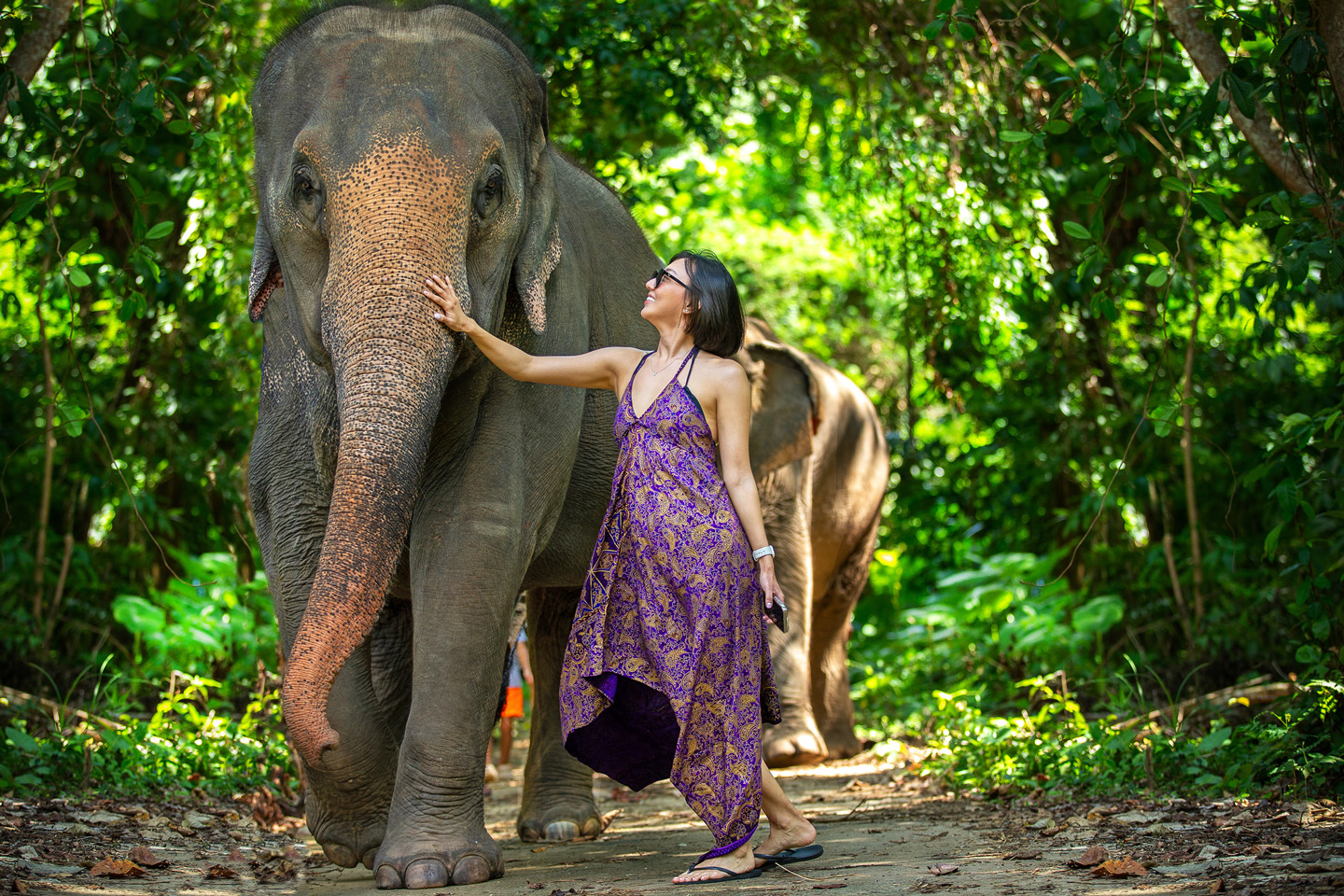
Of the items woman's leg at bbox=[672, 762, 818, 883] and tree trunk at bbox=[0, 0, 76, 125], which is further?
tree trunk at bbox=[0, 0, 76, 125]

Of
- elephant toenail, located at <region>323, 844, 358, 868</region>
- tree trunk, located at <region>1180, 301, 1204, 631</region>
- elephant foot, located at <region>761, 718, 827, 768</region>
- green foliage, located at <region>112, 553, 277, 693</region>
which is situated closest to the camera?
elephant toenail, located at <region>323, 844, 358, 868</region>

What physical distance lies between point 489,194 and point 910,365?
499cm

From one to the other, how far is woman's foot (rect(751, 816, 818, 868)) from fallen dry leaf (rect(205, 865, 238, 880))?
1495mm

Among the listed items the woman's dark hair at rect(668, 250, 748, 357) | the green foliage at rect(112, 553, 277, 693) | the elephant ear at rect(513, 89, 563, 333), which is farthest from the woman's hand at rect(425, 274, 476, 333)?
the green foliage at rect(112, 553, 277, 693)

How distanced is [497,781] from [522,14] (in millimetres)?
4100

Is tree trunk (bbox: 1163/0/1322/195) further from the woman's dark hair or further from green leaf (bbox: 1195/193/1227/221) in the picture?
the woman's dark hair

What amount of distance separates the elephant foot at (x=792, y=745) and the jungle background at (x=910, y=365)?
50cm

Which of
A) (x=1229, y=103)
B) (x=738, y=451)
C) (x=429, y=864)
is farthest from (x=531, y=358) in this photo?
(x=1229, y=103)

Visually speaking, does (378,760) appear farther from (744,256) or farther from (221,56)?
(744,256)

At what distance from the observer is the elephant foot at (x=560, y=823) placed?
5078 mm

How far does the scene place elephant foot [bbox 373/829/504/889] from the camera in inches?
144

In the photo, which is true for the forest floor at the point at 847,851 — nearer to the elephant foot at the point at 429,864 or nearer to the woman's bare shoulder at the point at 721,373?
the elephant foot at the point at 429,864

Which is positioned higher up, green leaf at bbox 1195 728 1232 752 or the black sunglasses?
the black sunglasses

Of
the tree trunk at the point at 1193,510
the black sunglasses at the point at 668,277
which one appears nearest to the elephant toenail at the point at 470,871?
the black sunglasses at the point at 668,277
